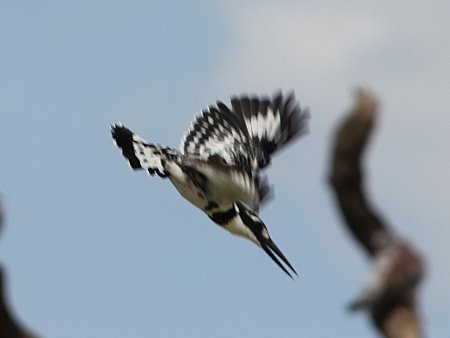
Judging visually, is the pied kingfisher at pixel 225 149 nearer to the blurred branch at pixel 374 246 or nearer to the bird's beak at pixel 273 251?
the bird's beak at pixel 273 251

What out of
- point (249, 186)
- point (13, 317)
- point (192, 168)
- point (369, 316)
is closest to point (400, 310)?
point (369, 316)

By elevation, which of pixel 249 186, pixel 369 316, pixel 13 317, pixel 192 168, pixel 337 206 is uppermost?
pixel 192 168

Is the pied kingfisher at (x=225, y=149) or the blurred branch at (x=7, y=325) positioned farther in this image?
the pied kingfisher at (x=225, y=149)

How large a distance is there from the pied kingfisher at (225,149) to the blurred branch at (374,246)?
580cm

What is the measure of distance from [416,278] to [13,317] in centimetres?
46

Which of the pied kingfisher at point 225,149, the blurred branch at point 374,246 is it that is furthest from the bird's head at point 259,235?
the blurred branch at point 374,246

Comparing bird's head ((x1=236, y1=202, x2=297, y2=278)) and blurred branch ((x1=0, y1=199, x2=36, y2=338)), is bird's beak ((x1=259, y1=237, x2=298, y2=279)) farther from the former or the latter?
blurred branch ((x1=0, y1=199, x2=36, y2=338))

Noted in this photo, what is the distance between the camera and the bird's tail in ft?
A: 32.4

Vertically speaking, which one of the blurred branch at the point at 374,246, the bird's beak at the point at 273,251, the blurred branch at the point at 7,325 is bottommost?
the blurred branch at the point at 7,325

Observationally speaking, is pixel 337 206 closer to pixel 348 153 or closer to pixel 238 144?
pixel 348 153

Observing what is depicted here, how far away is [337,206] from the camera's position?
1.45 metres

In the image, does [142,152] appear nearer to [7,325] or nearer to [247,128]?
[247,128]

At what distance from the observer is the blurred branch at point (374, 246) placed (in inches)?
55.1

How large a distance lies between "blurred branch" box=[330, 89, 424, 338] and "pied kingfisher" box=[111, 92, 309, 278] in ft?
19.0
